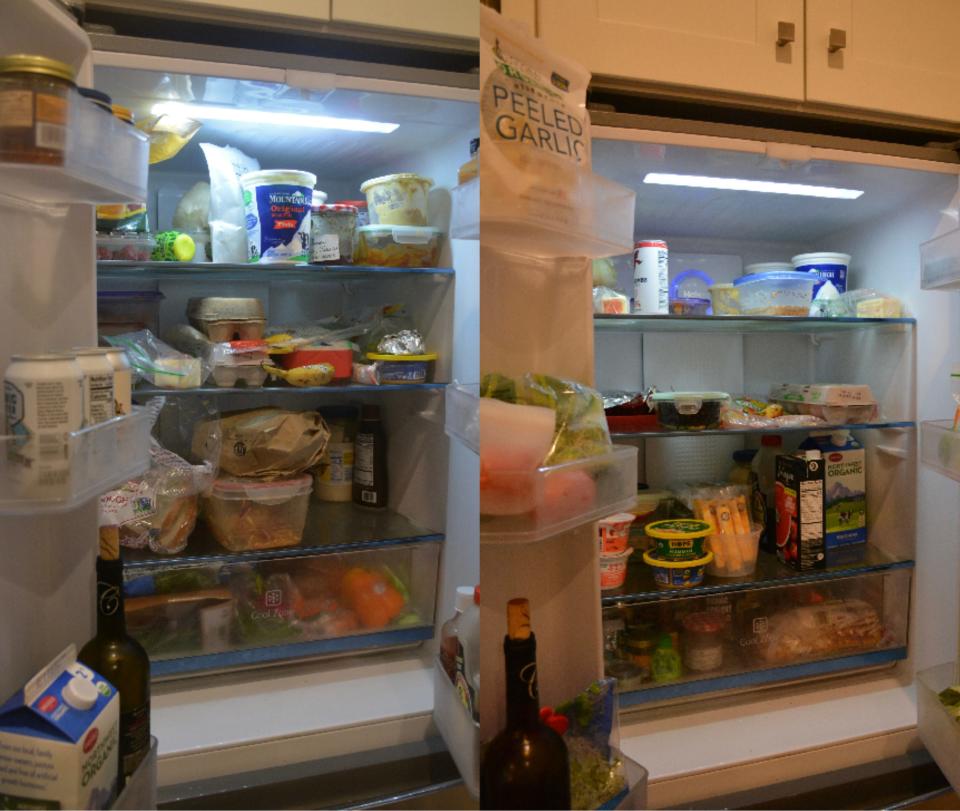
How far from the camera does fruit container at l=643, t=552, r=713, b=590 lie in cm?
139

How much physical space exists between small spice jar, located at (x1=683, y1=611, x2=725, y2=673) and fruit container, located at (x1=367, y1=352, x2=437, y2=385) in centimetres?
78

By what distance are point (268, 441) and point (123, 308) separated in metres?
0.23

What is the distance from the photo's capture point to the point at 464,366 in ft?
3.21

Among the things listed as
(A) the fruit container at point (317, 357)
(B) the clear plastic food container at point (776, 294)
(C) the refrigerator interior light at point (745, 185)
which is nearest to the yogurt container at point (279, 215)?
(A) the fruit container at point (317, 357)

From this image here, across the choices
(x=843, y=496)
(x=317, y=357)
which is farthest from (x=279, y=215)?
(x=843, y=496)

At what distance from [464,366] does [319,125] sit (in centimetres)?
36

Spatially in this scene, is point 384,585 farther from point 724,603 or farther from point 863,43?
point 863,43

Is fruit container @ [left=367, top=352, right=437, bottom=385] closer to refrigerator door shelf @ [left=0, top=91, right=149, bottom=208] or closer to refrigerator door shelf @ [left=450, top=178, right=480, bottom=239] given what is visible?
refrigerator door shelf @ [left=450, top=178, right=480, bottom=239]

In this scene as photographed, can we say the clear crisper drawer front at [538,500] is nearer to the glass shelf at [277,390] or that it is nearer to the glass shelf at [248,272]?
the glass shelf at [277,390]

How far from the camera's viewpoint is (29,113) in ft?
2.20

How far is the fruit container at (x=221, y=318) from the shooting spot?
2.84 ft

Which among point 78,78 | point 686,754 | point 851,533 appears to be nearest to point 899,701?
point 851,533

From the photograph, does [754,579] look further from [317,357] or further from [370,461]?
[317,357]

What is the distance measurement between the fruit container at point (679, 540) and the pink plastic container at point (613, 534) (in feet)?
0.21
